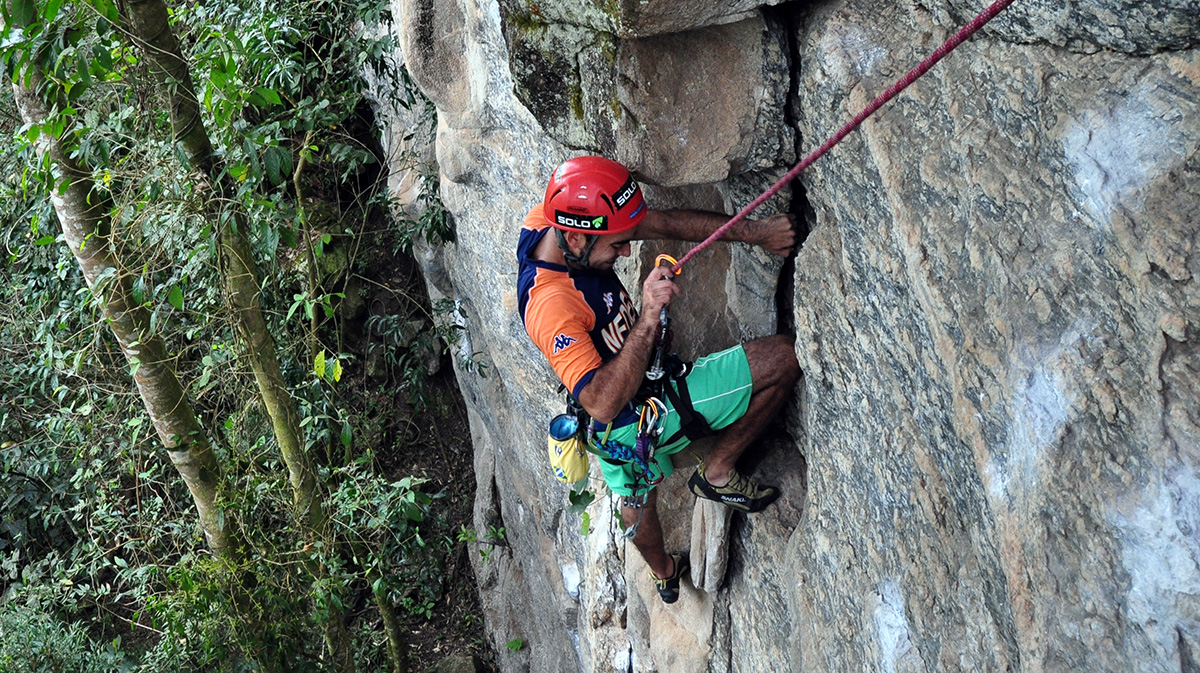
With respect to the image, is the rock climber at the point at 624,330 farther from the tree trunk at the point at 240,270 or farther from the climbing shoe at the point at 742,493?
the tree trunk at the point at 240,270

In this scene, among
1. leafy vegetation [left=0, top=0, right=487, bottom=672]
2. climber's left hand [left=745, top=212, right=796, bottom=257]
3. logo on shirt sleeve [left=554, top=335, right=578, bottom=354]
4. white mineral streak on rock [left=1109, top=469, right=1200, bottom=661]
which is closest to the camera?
white mineral streak on rock [left=1109, top=469, right=1200, bottom=661]

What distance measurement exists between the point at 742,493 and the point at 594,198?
135 cm

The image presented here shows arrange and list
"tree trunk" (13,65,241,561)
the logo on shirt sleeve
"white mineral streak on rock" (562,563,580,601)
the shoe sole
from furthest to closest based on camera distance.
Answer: "white mineral streak on rock" (562,563,580,601), "tree trunk" (13,65,241,561), the shoe sole, the logo on shirt sleeve

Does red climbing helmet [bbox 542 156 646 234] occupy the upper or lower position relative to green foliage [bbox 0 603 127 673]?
upper

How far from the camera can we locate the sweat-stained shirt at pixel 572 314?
345cm

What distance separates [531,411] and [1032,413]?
428 cm

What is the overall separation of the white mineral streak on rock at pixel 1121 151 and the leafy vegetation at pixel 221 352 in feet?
12.1

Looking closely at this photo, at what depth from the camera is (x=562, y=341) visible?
11.3ft

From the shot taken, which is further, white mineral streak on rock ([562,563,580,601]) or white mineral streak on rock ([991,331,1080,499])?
white mineral streak on rock ([562,563,580,601])

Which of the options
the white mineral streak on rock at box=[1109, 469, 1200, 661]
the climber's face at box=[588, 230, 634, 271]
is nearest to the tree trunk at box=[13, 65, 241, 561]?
the climber's face at box=[588, 230, 634, 271]

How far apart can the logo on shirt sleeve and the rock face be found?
704 mm

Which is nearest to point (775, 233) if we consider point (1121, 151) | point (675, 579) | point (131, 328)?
point (1121, 151)

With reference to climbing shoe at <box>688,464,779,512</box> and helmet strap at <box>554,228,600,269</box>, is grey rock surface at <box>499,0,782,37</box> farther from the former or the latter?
climbing shoe at <box>688,464,779,512</box>

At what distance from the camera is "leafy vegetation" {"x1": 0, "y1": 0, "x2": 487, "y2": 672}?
207 inches
